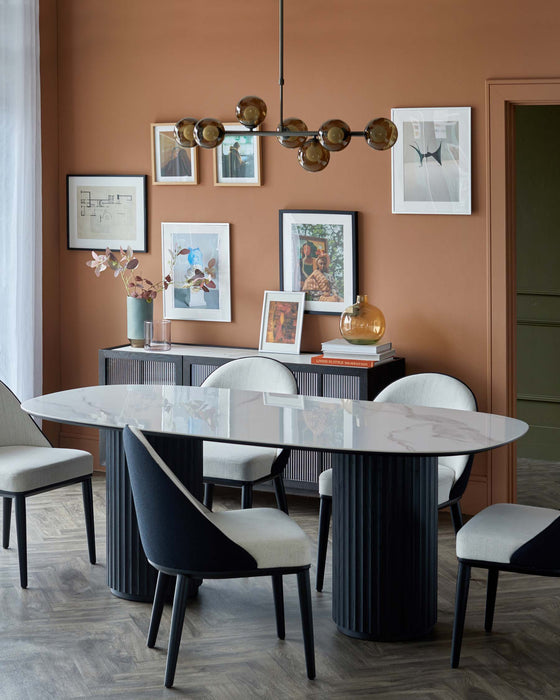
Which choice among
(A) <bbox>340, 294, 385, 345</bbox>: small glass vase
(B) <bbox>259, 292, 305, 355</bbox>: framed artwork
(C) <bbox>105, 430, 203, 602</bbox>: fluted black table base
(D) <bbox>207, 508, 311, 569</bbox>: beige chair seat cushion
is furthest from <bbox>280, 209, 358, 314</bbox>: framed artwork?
(D) <bbox>207, 508, 311, 569</bbox>: beige chair seat cushion

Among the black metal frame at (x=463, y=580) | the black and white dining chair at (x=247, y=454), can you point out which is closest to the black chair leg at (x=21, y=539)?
the black and white dining chair at (x=247, y=454)

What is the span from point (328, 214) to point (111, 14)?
185cm

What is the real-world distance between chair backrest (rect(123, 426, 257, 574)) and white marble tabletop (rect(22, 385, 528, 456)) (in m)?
0.33

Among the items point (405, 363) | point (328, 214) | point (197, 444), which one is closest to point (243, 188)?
A: point (328, 214)

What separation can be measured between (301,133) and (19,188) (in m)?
2.62

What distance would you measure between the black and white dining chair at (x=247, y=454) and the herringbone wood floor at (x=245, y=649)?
0.45 meters

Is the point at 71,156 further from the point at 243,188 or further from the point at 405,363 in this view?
the point at 405,363

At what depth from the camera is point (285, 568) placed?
324 centimetres

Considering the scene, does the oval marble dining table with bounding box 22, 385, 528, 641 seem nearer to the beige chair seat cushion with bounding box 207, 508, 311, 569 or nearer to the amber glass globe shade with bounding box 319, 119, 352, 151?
the beige chair seat cushion with bounding box 207, 508, 311, 569

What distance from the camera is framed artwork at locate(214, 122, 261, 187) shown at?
18.3ft

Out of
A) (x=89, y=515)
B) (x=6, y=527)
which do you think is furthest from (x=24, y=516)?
(x=6, y=527)

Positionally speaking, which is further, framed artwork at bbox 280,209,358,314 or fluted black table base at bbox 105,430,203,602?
framed artwork at bbox 280,209,358,314

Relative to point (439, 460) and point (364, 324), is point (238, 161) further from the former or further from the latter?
point (439, 460)

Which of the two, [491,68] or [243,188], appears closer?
[491,68]
